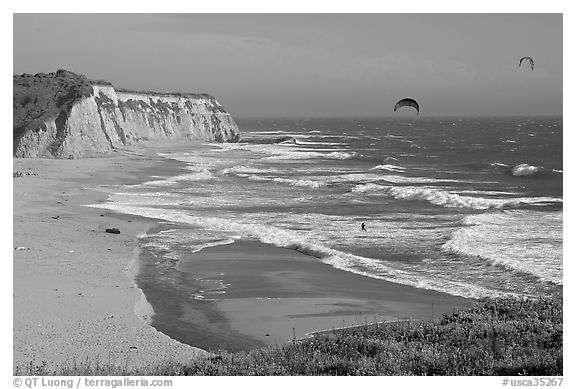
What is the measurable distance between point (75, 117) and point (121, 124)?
19.8 metres

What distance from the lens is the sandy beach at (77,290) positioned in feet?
40.1

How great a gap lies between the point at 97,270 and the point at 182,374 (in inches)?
430

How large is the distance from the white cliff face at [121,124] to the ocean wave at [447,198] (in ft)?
94.9

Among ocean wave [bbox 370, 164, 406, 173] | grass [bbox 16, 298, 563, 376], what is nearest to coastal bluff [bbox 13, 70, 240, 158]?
ocean wave [bbox 370, 164, 406, 173]

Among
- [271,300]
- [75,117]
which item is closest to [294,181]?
[75,117]

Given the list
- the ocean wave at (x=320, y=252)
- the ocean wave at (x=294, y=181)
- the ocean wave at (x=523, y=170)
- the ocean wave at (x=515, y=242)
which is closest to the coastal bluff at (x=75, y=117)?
the ocean wave at (x=294, y=181)

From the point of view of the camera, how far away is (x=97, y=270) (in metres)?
18.9

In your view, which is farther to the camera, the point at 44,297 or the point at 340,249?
the point at 340,249

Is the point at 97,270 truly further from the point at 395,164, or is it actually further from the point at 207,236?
the point at 395,164

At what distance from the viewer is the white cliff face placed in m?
56.4

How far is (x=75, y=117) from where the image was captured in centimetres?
5906

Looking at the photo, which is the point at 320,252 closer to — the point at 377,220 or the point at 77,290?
the point at 377,220
